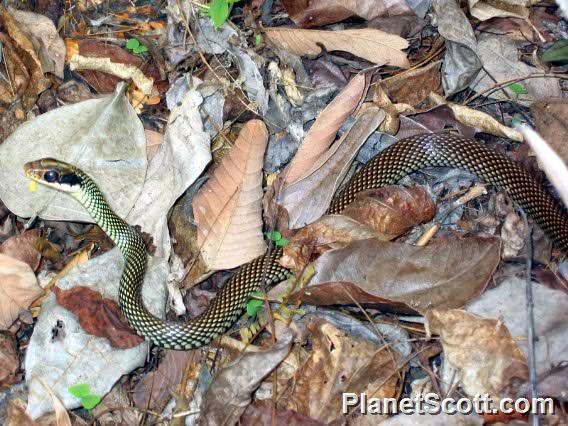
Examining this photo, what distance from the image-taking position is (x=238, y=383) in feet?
15.6

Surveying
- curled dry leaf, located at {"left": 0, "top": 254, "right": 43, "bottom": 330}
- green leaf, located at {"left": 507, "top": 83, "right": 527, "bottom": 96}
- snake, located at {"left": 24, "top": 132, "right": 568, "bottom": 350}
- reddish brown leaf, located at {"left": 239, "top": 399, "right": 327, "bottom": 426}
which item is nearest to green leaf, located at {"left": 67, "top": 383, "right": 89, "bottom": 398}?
snake, located at {"left": 24, "top": 132, "right": 568, "bottom": 350}

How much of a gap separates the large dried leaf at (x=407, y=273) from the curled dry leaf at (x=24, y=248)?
2.59 metres

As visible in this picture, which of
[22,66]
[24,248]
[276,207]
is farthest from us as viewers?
[22,66]

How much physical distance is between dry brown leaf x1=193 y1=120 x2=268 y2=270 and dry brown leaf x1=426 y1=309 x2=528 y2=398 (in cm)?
167

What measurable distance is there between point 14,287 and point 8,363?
0.65 m

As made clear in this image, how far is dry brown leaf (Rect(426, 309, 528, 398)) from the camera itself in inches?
179

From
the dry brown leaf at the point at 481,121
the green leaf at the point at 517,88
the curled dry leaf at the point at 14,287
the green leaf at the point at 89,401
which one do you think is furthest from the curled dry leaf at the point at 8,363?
the green leaf at the point at 517,88

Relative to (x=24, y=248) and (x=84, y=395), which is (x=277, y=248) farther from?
(x=24, y=248)

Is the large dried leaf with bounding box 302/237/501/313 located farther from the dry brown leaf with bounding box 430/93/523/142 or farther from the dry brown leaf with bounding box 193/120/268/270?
the dry brown leaf with bounding box 430/93/523/142

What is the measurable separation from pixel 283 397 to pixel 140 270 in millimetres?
1710

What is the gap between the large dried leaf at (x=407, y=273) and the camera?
4883 millimetres

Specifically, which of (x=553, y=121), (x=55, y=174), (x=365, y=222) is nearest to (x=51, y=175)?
(x=55, y=174)

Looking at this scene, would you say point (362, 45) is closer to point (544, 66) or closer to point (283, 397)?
point (544, 66)

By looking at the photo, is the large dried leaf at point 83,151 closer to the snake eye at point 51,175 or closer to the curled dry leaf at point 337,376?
the snake eye at point 51,175
